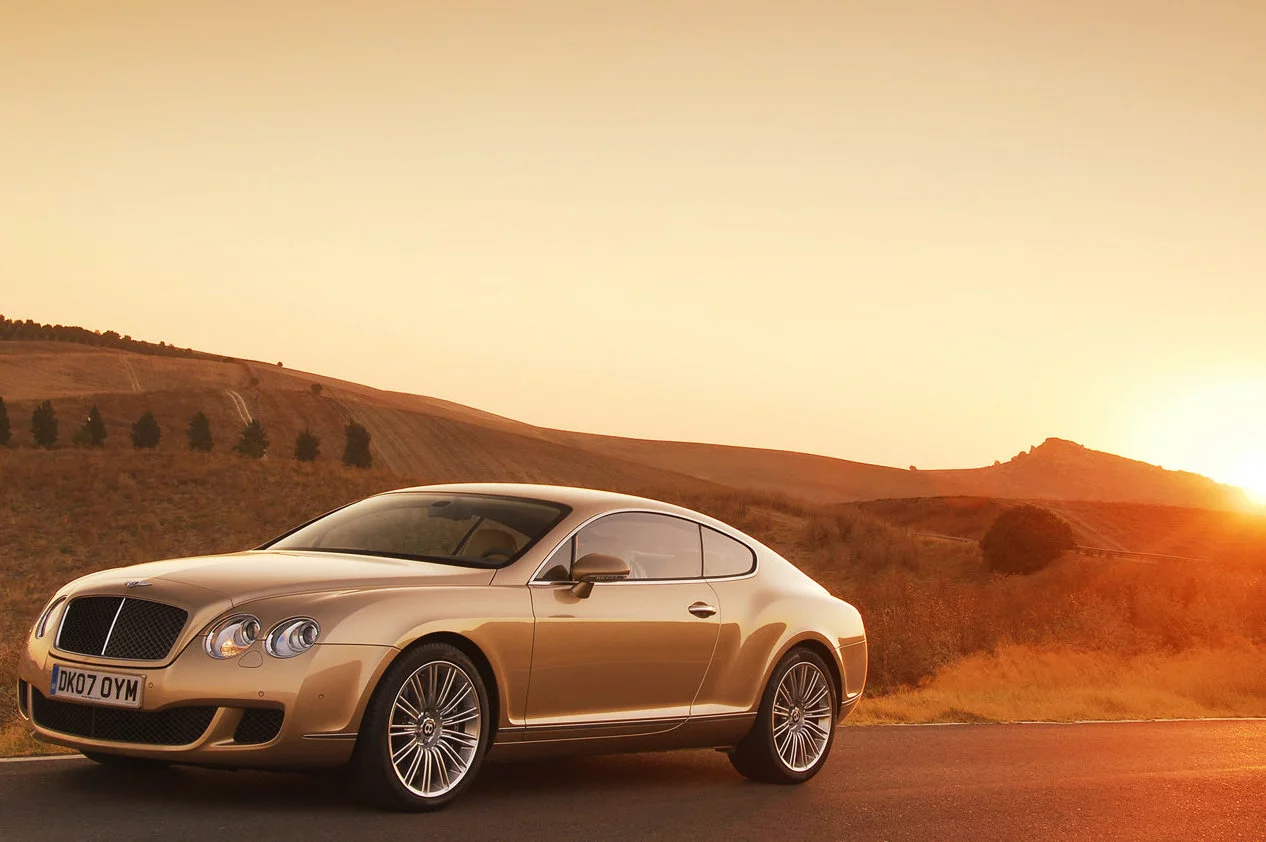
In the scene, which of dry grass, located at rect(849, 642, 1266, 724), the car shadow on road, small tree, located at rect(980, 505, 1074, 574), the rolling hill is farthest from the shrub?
the car shadow on road

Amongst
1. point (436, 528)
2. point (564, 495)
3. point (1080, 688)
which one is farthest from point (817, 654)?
point (1080, 688)

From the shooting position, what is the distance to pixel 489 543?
8.16m

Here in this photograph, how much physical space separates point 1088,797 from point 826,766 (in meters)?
1.76

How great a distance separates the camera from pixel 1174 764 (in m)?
11.4

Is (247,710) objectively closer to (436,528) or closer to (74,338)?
(436,528)

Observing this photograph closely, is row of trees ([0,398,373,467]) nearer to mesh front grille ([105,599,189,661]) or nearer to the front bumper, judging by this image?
mesh front grille ([105,599,189,661])

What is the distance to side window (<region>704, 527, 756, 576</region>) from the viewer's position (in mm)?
9203

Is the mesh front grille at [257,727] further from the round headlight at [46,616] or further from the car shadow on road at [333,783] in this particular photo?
the round headlight at [46,616]

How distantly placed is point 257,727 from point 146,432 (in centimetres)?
10296

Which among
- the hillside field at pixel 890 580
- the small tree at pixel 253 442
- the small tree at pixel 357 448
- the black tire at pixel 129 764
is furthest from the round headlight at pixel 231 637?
the small tree at pixel 253 442

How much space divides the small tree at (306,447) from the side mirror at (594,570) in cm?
9650

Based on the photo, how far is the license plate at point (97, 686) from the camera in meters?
6.76

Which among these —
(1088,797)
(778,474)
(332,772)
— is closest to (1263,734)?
(1088,797)

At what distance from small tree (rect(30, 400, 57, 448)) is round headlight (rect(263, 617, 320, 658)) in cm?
10348
